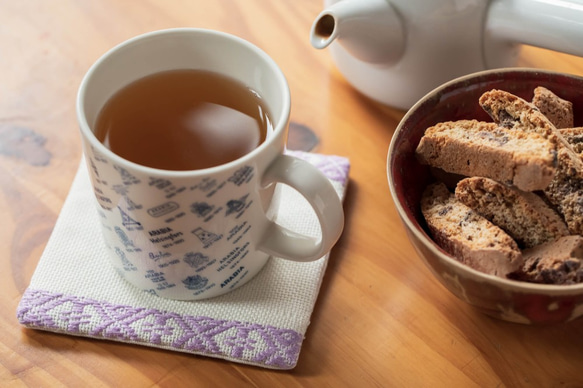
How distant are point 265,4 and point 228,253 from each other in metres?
0.43

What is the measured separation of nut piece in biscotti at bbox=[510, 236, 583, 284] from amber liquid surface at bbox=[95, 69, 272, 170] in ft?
0.75

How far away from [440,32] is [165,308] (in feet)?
1.19

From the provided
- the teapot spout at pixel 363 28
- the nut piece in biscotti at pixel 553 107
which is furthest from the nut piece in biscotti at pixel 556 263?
the teapot spout at pixel 363 28

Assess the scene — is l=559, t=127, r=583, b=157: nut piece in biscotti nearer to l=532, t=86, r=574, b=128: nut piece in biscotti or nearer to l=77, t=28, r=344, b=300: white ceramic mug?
l=532, t=86, r=574, b=128: nut piece in biscotti

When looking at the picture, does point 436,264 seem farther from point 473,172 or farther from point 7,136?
point 7,136

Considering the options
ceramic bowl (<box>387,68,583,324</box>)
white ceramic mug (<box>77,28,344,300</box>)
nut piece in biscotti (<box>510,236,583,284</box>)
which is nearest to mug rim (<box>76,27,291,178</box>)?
white ceramic mug (<box>77,28,344,300</box>)

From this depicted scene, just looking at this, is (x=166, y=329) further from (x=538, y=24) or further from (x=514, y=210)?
(x=538, y=24)

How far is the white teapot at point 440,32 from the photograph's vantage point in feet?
2.18

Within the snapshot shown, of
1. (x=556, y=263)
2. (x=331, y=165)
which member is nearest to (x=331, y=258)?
(x=331, y=165)

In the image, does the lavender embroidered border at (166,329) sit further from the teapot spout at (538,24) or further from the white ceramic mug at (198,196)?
the teapot spout at (538,24)

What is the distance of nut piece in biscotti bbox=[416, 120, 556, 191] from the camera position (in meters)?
0.53

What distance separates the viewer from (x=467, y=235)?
554 millimetres

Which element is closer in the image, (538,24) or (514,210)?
(514,210)

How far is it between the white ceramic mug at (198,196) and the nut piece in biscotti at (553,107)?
8.3 inches
